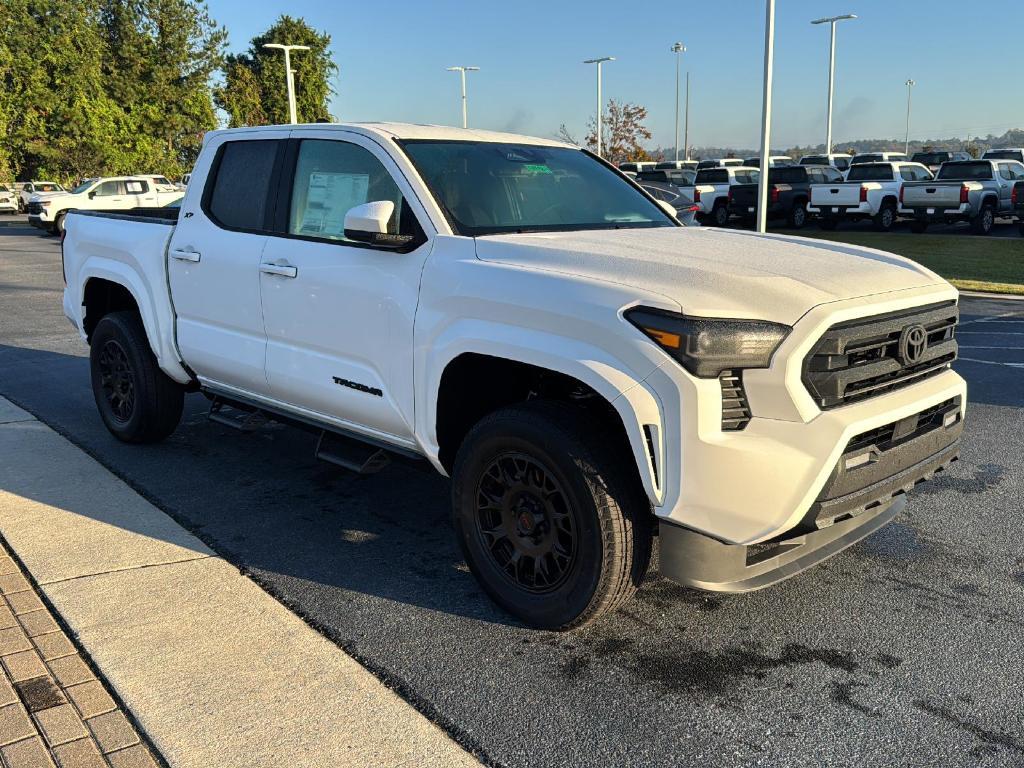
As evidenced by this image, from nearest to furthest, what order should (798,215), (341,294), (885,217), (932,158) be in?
(341,294), (885,217), (798,215), (932,158)

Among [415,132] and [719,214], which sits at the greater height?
[415,132]

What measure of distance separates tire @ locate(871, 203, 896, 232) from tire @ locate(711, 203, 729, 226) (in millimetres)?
4486

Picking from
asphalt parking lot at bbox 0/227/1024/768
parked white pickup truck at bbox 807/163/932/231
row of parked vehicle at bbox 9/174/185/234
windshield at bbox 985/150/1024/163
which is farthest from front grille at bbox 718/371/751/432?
windshield at bbox 985/150/1024/163

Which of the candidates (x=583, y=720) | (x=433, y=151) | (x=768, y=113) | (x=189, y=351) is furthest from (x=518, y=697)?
(x=768, y=113)

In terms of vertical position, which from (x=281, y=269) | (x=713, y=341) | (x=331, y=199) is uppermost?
(x=331, y=199)

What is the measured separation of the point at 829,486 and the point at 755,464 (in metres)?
0.29

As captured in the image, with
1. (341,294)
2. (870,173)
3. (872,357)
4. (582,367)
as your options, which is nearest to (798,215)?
(870,173)

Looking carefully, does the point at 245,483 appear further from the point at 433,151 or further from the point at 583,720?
the point at 583,720

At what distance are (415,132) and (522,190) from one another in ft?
1.94

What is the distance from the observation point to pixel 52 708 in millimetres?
3031

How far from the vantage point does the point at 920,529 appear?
15.1 ft

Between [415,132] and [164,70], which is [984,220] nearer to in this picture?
[415,132]

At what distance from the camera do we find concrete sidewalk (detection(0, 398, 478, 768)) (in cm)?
286

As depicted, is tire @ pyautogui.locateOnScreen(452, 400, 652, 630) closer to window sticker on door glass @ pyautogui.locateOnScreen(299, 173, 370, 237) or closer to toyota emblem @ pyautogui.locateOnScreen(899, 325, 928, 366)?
toyota emblem @ pyautogui.locateOnScreen(899, 325, 928, 366)
